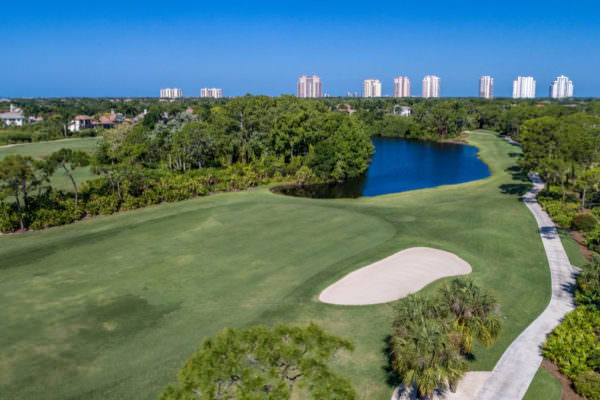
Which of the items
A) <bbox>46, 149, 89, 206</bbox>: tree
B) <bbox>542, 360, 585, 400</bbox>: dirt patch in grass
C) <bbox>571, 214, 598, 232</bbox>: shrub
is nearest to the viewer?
<bbox>542, 360, 585, 400</bbox>: dirt patch in grass

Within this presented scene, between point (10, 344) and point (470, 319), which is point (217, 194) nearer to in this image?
point (10, 344)

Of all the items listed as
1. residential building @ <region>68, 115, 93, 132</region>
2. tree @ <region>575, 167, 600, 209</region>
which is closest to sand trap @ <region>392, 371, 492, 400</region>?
tree @ <region>575, 167, 600, 209</region>

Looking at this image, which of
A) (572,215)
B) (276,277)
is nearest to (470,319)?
(276,277)

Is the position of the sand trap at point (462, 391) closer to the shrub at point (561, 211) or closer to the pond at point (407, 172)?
the shrub at point (561, 211)

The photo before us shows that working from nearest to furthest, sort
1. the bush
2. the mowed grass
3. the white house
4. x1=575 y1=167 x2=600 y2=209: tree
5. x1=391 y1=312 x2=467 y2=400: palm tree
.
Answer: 1. x1=391 y1=312 x2=467 y2=400: palm tree
2. the bush
3. x1=575 y1=167 x2=600 y2=209: tree
4. the mowed grass
5. the white house

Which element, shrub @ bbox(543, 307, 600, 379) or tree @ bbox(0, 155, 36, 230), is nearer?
shrub @ bbox(543, 307, 600, 379)

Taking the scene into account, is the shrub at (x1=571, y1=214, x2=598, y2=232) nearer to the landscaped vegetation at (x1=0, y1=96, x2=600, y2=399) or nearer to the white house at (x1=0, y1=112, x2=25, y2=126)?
the landscaped vegetation at (x1=0, y1=96, x2=600, y2=399)
